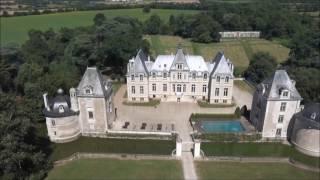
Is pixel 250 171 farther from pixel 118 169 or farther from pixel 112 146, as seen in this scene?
pixel 112 146

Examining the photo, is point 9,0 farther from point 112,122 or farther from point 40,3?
point 112,122

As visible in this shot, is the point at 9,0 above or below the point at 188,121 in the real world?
above

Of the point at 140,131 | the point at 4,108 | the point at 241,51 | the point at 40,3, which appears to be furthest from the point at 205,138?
the point at 40,3

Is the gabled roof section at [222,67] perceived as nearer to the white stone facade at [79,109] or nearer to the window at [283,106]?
the window at [283,106]

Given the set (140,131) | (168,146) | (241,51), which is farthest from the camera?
(241,51)

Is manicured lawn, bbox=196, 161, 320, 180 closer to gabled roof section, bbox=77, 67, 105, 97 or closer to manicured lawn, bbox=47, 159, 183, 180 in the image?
manicured lawn, bbox=47, 159, 183, 180

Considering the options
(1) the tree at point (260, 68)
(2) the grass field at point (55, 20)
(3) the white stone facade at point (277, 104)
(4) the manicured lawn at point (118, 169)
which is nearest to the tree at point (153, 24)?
(2) the grass field at point (55, 20)

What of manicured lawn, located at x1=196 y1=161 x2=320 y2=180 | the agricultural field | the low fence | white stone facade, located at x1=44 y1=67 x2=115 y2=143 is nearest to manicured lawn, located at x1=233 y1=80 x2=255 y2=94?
the agricultural field

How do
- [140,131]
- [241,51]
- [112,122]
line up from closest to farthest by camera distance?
[140,131] → [112,122] → [241,51]
